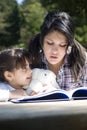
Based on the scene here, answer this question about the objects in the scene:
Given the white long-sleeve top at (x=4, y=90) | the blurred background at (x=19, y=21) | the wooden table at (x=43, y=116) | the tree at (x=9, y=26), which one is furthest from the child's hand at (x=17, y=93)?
the tree at (x=9, y=26)

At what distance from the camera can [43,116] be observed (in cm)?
92

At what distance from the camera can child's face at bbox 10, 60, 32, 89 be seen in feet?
4.71

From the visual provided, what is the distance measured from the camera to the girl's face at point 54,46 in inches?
60.4

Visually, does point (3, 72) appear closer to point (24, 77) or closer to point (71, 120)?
point (24, 77)

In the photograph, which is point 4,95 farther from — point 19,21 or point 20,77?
point 19,21

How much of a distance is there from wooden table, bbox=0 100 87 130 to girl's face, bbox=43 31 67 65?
0.61 metres

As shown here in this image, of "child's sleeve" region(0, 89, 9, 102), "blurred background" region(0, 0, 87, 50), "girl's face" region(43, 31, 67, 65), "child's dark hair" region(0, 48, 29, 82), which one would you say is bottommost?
"child's sleeve" region(0, 89, 9, 102)

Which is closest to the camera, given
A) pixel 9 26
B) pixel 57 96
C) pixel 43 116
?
pixel 43 116

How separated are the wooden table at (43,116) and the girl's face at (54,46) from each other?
612mm

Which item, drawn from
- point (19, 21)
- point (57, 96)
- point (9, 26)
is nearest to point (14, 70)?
point (57, 96)

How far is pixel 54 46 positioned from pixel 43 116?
0.65 m

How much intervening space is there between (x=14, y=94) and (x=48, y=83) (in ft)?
0.76

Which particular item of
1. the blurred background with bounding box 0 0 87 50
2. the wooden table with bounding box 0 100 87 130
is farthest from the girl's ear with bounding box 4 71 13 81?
the blurred background with bounding box 0 0 87 50

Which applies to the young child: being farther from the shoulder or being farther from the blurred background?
the blurred background
